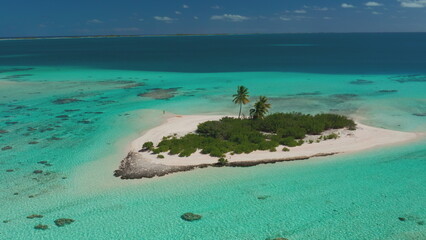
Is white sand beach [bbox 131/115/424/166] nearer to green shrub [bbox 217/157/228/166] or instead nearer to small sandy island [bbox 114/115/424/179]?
small sandy island [bbox 114/115/424/179]

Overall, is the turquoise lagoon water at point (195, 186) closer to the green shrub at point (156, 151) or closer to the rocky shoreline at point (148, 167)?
the rocky shoreline at point (148, 167)

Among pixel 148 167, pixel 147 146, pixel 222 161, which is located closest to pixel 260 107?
pixel 222 161

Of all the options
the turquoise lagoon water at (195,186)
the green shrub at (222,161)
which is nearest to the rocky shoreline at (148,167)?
the green shrub at (222,161)

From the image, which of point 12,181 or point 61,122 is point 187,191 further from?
point 61,122

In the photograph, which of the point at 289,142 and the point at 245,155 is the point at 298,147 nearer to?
the point at 289,142

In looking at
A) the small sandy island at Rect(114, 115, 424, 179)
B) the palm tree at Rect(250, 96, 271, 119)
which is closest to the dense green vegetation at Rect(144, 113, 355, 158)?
the palm tree at Rect(250, 96, 271, 119)

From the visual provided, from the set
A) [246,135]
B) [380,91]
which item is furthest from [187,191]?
[380,91]
